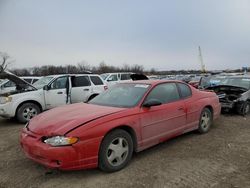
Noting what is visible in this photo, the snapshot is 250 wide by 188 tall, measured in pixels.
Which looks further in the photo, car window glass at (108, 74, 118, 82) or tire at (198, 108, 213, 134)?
car window glass at (108, 74, 118, 82)

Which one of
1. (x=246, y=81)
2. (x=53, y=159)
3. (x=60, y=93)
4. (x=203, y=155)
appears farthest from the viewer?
(x=246, y=81)

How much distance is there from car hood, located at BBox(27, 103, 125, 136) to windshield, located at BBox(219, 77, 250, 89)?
711cm

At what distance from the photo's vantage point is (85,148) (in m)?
3.90

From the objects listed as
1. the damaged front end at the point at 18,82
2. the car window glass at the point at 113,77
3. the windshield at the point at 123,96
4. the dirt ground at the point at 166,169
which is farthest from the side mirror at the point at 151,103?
the car window glass at the point at 113,77

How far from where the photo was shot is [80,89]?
1010 cm

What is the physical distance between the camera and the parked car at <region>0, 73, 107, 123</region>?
8305mm

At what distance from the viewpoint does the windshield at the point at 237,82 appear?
32.8 ft

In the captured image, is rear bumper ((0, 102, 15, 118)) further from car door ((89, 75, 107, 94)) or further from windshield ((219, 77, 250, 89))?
windshield ((219, 77, 250, 89))

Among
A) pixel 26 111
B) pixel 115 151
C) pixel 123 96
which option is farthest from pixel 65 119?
pixel 26 111

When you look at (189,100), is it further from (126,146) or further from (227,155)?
(126,146)

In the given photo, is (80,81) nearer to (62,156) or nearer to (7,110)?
(7,110)

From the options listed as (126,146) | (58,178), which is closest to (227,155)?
(126,146)

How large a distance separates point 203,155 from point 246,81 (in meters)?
6.29

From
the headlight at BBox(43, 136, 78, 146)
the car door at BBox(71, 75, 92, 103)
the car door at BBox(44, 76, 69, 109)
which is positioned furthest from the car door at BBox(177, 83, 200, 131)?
the car door at BBox(44, 76, 69, 109)
